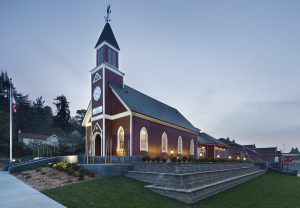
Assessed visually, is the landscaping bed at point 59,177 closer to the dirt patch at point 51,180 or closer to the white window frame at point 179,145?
the dirt patch at point 51,180

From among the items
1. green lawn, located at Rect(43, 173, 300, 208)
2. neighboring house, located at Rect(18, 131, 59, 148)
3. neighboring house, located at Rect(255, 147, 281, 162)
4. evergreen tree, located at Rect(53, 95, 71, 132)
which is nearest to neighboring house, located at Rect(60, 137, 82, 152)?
neighboring house, located at Rect(18, 131, 59, 148)

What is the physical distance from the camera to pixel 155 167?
52.6 ft

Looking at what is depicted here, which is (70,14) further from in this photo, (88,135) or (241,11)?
(241,11)

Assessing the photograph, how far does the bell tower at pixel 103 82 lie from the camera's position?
A: 25.0 m

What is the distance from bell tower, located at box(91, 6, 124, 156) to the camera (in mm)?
25031

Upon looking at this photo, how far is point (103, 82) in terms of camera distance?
2522cm

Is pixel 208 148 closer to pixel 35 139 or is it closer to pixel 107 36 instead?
pixel 107 36

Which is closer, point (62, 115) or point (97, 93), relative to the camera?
point (97, 93)

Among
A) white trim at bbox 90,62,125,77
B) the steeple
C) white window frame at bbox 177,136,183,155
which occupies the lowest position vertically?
white window frame at bbox 177,136,183,155

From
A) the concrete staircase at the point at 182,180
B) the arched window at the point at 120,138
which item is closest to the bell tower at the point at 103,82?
the arched window at the point at 120,138

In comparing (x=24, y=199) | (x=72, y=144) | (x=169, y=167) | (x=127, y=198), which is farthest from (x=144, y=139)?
(x=72, y=144)

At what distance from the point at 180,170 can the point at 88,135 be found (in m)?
17.6

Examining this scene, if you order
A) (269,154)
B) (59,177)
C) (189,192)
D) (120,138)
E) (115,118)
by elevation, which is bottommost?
(269,154)

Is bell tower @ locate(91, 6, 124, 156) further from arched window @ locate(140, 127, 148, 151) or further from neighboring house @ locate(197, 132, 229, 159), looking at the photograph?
neighboring house @ locate(197, 132, 229, 159)
